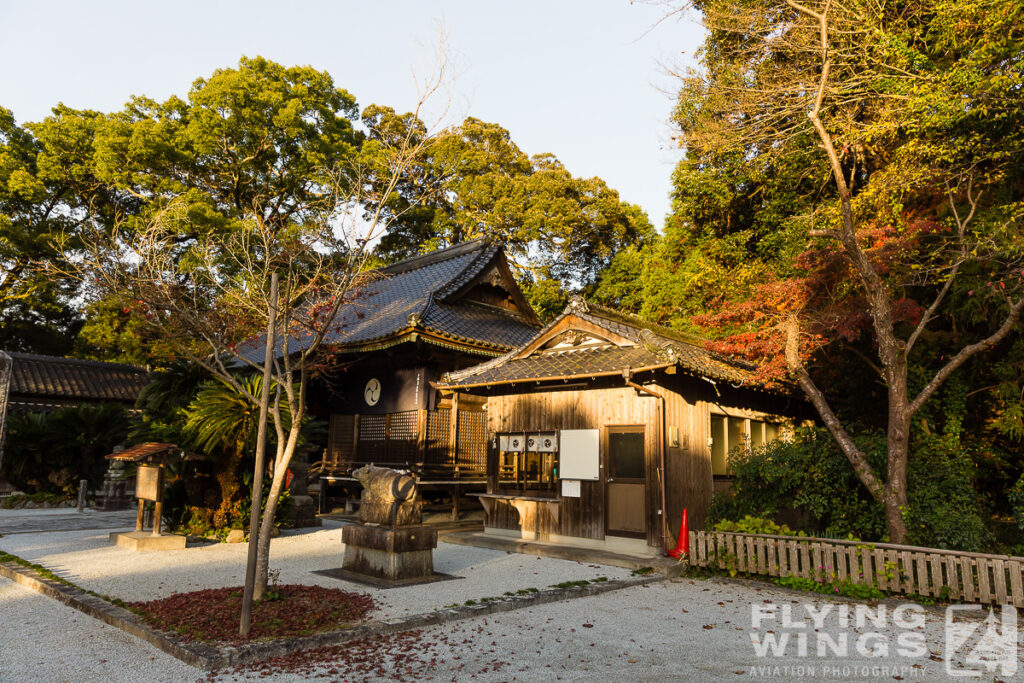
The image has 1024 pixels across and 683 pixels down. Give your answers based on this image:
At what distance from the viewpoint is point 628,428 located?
441 inches

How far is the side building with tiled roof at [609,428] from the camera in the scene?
35.3 feet

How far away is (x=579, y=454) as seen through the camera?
11781 mm

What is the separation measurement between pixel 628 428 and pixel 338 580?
5609 millimetres

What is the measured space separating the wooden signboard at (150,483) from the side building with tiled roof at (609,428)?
18.6 feet

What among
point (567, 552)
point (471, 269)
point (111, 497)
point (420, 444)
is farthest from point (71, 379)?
point (567, 552)

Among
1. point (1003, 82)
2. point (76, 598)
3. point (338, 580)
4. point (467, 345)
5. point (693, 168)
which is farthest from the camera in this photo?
point (693, 168)

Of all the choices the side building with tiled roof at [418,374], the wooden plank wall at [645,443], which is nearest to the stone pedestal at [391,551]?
the wooden plank wall at [645,443]

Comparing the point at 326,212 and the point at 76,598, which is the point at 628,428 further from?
the point at 76,598

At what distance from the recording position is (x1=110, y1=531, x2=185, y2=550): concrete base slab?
10727 mm

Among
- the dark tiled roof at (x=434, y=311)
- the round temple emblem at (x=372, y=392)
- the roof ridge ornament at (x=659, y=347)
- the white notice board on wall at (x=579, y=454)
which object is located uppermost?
the dark tiled roof at (x=434, y=311)

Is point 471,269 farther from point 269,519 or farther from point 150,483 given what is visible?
point 269,519

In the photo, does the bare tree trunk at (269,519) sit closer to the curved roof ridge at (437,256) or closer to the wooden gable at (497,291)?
Result: the wooden gable at (497,291)

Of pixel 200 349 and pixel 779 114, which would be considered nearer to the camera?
pixel 779 114

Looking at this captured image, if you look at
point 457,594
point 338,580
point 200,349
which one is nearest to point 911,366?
point 457,594
